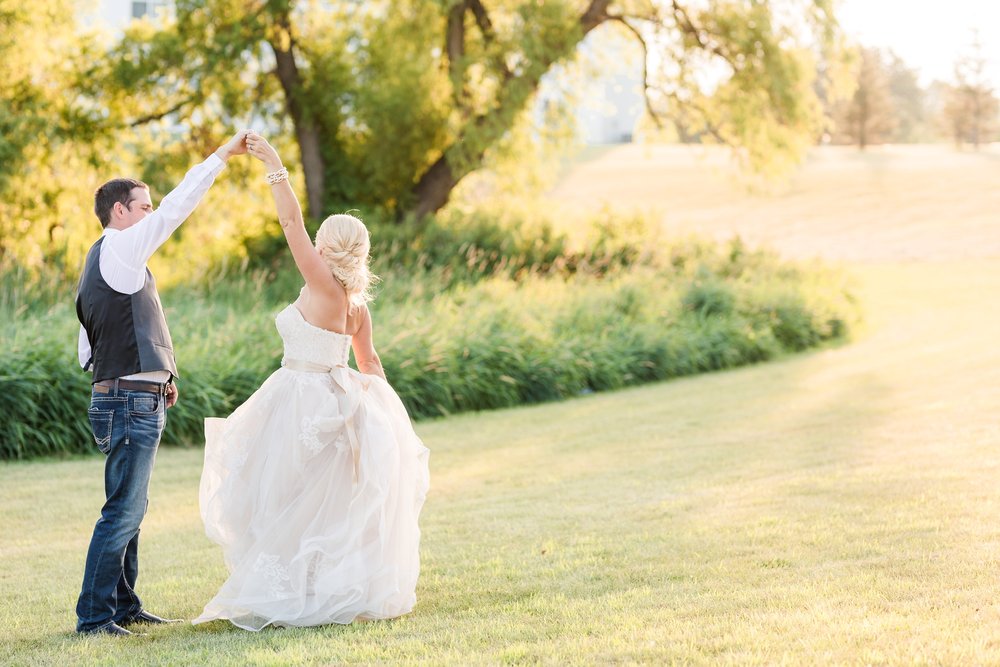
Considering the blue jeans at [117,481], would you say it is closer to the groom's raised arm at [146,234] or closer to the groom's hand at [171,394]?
the groom's hand at [171,394]

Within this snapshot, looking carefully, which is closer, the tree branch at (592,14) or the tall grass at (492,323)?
the tall grass at (492,323)

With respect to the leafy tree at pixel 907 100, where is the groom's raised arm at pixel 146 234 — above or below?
below

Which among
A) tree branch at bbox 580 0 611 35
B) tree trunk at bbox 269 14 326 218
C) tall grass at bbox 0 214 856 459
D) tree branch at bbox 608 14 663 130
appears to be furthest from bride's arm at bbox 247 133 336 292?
tree branch at bbox 608 14 663 130

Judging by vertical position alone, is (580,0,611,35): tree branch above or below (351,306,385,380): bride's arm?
above

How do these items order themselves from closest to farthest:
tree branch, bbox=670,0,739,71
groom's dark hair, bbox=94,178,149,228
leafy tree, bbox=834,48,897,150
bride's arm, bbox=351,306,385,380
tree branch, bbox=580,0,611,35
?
groom's dark hair, bbox=94,178,149,228, bride's arm, bbox=351,306,385,380, tree branch, bbox=580,0,611,35, tree branch, bbox=670,0,739,71, leafy tree, bbox=834,48,897,150

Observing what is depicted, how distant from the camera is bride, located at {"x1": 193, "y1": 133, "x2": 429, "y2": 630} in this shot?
16.1ft

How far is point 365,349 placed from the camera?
5.33 m

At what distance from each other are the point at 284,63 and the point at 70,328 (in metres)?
11.0

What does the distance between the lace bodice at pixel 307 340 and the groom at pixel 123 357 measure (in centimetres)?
51

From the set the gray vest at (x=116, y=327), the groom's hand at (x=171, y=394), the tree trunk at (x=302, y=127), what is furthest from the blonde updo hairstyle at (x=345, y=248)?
the tree trunk at (x=302, y=127)

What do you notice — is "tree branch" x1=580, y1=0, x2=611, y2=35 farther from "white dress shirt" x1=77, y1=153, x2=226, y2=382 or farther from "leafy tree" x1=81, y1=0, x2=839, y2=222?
"white dress shirt" x1=77, y1=153, x2=226, y2=382

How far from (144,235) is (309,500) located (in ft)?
4.32

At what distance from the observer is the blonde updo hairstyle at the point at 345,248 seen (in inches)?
195

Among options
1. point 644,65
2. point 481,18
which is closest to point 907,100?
point 644,65
